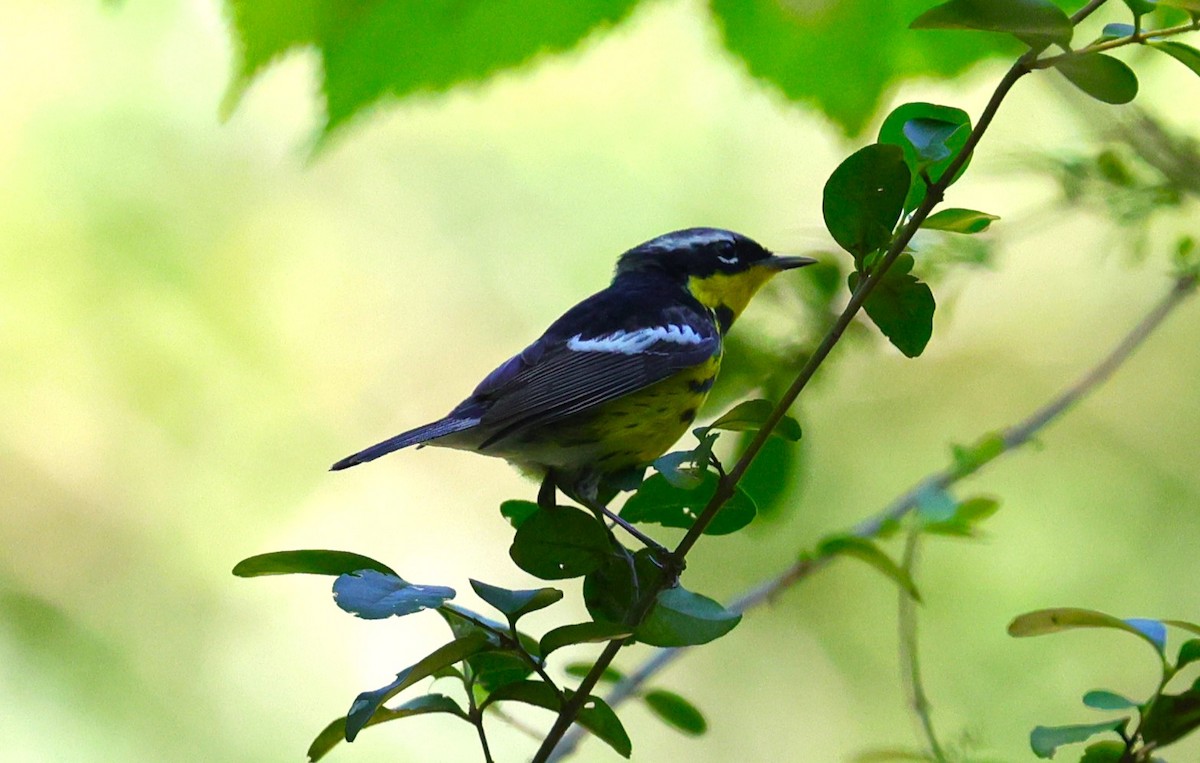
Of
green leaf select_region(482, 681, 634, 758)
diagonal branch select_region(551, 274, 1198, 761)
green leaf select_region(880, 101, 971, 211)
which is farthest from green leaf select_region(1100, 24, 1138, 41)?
diagonal branch select_region(551, 274, 1198, 761)

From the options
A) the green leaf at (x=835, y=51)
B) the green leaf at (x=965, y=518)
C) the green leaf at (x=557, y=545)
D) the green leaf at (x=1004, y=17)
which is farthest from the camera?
the green leaf at (x=965, y=518)

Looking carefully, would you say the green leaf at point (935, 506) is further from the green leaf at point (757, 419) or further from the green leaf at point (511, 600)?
the green leaf at point (511, 600)

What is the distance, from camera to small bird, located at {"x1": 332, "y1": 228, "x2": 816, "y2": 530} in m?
1.66

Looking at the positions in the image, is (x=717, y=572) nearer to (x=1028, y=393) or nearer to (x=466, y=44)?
(x=1028, y=393)

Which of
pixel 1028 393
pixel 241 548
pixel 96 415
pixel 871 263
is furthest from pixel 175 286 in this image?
pixel 871 263

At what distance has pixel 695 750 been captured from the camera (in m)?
3.25

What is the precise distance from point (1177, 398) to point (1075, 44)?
2024 millimetres

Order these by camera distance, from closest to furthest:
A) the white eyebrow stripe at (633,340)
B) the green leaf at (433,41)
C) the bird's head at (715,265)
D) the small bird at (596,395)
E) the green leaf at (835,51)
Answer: the green leaf at (433,41)
the green leaf at (835,51)
the small bird at (596,395)
the white eyebrow stripe at (633,340)
the bird's head at (715,265)

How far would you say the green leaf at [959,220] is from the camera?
817 millimetres

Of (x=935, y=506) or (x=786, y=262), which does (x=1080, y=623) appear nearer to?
(x=935, y=506)

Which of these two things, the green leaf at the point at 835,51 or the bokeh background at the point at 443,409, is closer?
the green leaf at the point at 835,51

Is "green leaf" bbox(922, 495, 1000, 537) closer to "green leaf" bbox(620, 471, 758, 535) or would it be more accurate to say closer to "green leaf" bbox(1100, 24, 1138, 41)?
"green leaf" bbox(620, 471, 758, 535)

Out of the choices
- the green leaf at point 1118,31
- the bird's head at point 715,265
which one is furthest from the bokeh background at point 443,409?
the green leaf at point 1118,31

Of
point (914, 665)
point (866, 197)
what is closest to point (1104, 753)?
point (866, 197)
